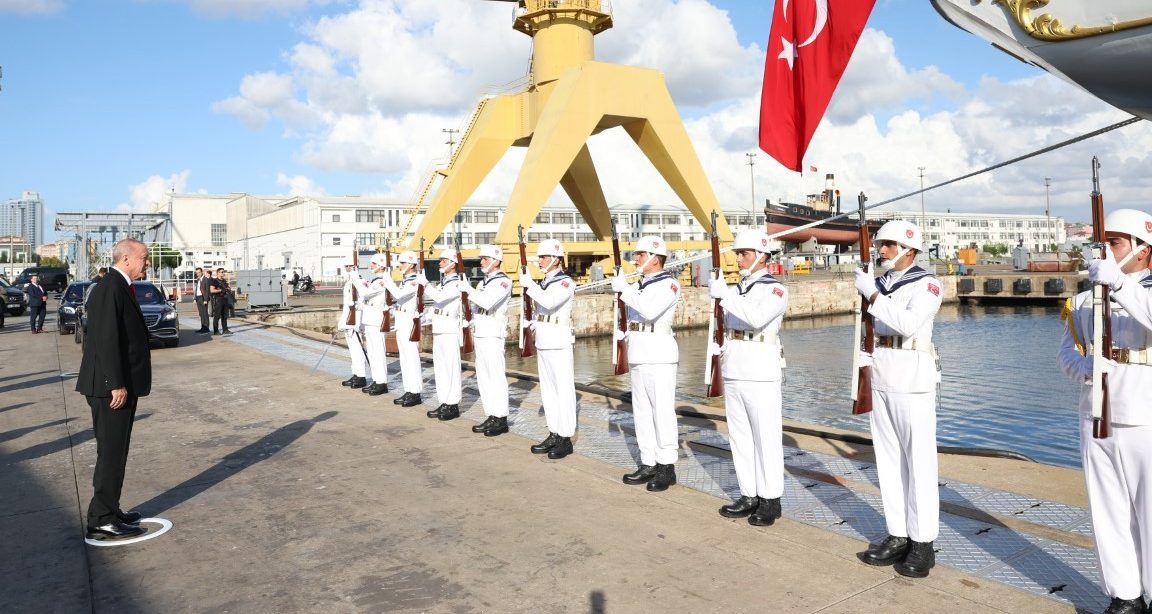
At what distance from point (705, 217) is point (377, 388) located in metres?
18.2

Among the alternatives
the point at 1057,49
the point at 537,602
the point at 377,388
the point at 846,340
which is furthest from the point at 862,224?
the point at 846,340

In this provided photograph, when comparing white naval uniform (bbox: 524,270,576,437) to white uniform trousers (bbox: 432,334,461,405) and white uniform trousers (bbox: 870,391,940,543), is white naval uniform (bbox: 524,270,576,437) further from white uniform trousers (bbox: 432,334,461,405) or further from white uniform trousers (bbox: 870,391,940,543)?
white uniform trousers (bbox: 870,391,940,543)

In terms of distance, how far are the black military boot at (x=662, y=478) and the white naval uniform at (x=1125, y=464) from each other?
290 centimetres

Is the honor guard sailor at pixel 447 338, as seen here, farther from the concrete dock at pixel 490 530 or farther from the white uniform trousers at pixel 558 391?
the white uniform trousers at pixel 558 391

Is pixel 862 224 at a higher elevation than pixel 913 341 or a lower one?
higher

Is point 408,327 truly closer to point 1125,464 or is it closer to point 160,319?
point 1125,464

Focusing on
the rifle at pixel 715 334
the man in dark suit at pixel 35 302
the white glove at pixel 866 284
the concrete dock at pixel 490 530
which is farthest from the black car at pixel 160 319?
the white glove at pixel 866 284


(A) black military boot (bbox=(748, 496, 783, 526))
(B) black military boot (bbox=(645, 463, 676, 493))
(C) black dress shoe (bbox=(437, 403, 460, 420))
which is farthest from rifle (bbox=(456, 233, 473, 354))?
(A) black military boot (bbox=(748, 496, 783, 526))

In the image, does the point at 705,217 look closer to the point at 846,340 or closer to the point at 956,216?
the point at 846,340

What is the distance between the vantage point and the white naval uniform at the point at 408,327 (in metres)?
9.98

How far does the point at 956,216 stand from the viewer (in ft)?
388

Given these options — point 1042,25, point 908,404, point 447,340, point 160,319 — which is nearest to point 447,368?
point 447,340

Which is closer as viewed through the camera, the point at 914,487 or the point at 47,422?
the point at 914,487

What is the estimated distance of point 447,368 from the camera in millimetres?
9148
